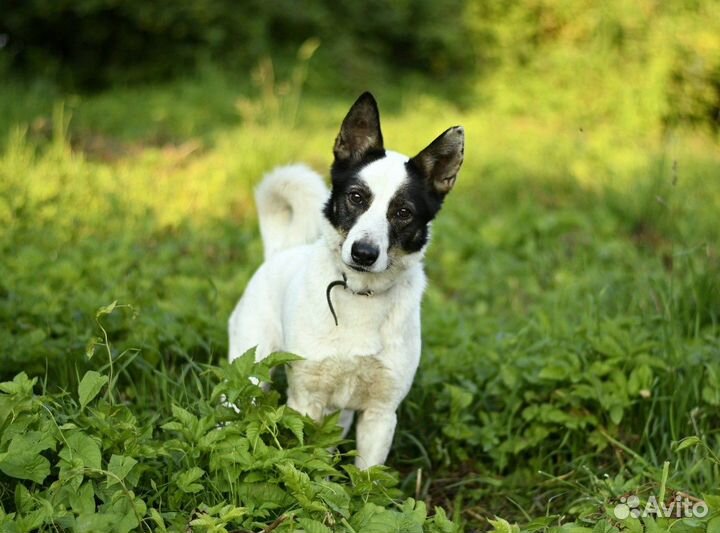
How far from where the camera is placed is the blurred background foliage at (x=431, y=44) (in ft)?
37.3

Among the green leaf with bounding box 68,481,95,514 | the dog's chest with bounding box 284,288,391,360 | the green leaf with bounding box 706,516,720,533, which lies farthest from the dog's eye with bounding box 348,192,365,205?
the green leaf with bounding box 706,516,720,533

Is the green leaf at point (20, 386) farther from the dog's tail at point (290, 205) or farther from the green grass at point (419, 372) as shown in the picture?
the dog's tail at point (290, 205)

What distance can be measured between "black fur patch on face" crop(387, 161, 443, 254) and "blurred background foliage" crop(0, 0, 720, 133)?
866cm

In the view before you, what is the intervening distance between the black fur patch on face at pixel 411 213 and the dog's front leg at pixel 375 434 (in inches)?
26.2

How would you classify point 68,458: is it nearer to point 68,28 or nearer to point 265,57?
point 265,57

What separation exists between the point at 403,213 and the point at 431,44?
10.8 m

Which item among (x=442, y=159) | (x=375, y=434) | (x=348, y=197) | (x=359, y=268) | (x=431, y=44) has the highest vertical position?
(x=431, y=44)

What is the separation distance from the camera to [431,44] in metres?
13.7

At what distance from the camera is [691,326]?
14.5ft

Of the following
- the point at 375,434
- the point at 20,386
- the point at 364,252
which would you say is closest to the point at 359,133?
the point at 364,252

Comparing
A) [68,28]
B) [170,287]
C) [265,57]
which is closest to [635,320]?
[170,287]

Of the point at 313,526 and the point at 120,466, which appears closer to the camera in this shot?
the point at 313,526

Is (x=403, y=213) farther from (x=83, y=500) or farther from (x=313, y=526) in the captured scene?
(x=83, y=500)

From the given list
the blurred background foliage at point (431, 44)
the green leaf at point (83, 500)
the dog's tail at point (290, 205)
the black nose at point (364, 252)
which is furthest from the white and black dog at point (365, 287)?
the blurred background foliage at point (431, 44)
